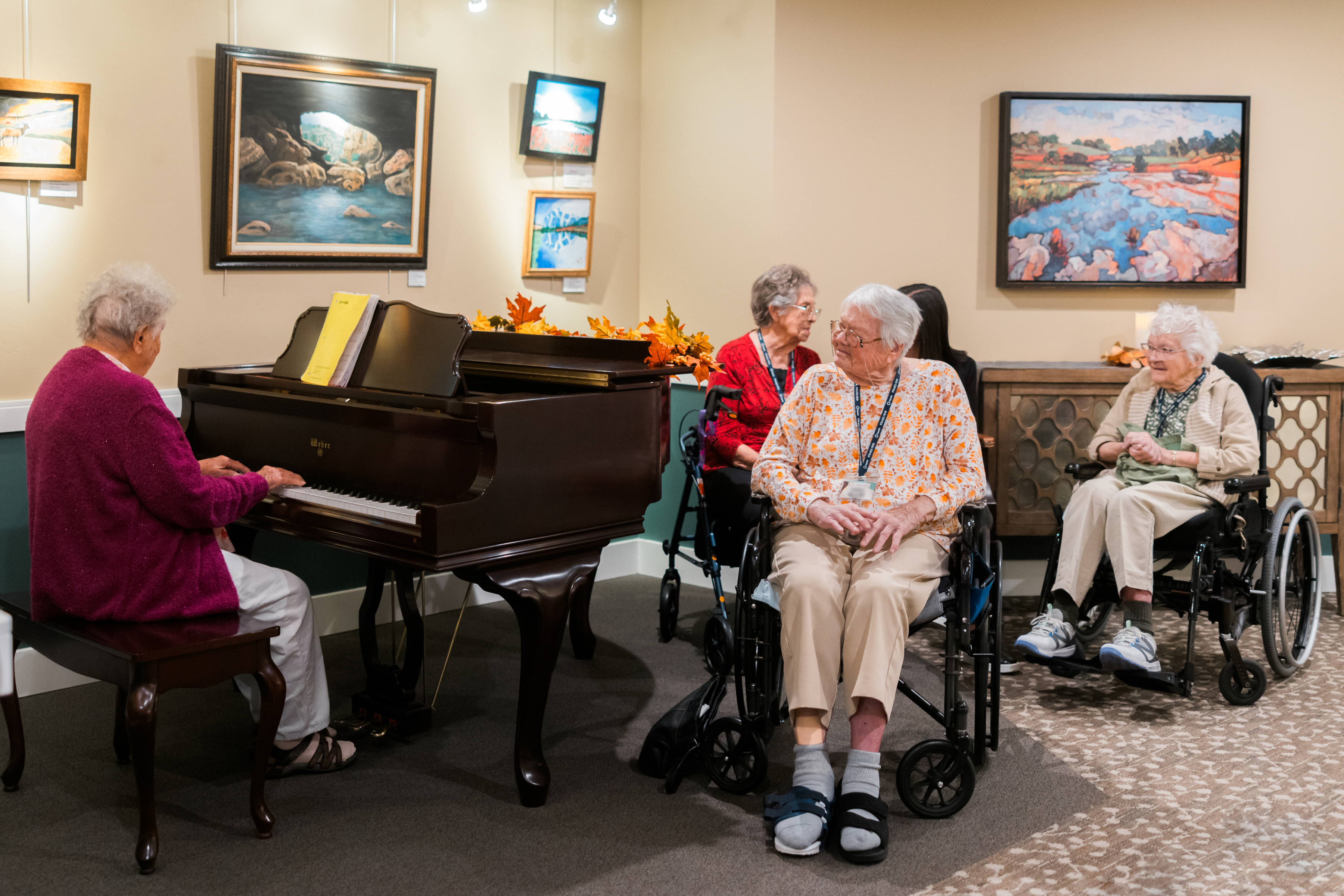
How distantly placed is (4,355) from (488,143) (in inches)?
78.1

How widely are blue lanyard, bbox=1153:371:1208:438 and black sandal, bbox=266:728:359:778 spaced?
279 cm

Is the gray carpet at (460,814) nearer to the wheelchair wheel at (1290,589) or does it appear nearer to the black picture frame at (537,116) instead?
the wheelchair wheel at (1290,589)

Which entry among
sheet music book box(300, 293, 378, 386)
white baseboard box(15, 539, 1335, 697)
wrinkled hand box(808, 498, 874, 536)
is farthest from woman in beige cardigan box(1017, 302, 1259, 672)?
sheet music book box(300, 293, 378, 386)

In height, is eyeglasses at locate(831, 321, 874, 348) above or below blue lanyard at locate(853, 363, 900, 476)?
above

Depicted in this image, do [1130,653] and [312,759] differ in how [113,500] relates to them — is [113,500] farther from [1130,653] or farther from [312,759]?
[1130,653]

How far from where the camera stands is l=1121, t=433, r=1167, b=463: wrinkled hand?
389cm

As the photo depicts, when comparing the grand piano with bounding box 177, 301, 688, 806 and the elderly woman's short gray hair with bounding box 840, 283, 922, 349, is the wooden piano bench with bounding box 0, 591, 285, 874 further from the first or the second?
the elderly woman's short gray hair with bounding box 840, 283, 922, 349

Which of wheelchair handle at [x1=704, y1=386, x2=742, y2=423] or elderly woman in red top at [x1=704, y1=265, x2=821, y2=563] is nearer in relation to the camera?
wheelchair handle at [x1=704, y1=386, x2=742, y2=423]

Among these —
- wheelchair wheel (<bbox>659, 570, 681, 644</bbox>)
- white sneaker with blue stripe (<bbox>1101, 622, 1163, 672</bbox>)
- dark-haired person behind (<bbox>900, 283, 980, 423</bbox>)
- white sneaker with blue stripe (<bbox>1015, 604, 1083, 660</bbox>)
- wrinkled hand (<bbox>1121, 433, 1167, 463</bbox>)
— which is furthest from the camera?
dark-haired person behind (<bbox>900, 283, 980, 423</bbox>)

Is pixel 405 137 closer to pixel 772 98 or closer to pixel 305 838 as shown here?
pixel 772 98

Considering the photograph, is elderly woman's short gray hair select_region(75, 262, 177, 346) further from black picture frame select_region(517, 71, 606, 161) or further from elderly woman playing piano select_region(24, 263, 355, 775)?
black picture frame select_region(517, 71, 606, 161)

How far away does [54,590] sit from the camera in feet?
9.13

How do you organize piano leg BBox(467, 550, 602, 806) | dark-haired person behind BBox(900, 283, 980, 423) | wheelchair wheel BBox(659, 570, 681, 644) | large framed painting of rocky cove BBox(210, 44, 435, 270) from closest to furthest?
piano leg BBox(467, 550, 602, 806), large framed painting of rocky cove BBox(210, 44, 435, 270), wheelchair wheel BBox(659, 570, 681, 644), dark-haired person behind BBox(900, 283, 980, 423)

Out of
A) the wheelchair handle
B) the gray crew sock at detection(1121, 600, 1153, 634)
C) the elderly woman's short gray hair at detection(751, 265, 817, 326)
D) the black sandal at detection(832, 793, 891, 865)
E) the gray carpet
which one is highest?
the elderly woman's short gray hair at detection(751, 265, 817, 326)
